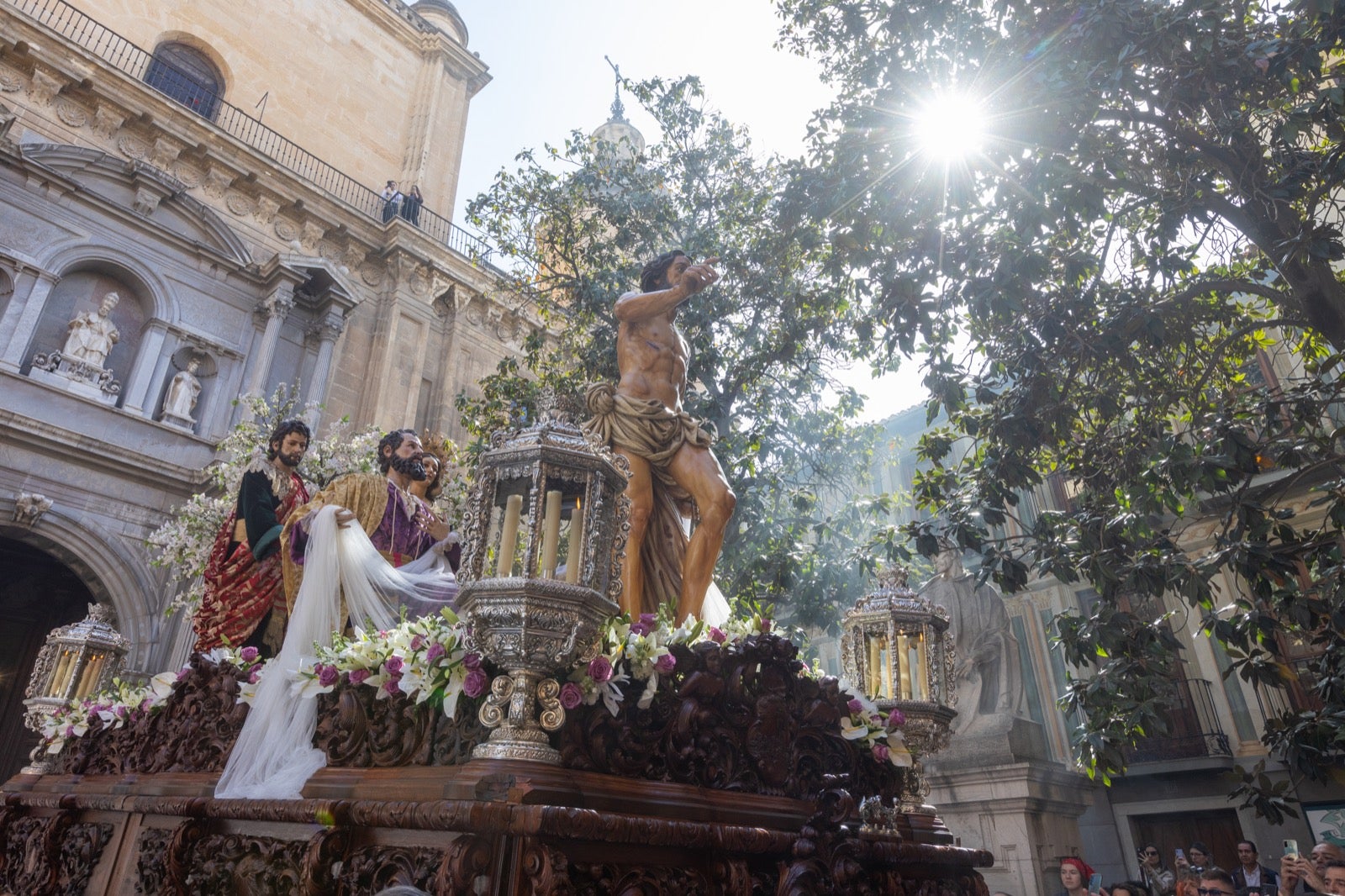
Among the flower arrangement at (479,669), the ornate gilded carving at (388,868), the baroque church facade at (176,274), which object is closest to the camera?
the ornate gilded carving at (388,868)

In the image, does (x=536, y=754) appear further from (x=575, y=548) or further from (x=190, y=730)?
Result: (x=190, y=730)

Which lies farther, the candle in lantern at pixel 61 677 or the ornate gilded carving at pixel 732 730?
the candle in lantern at pixel 61 677

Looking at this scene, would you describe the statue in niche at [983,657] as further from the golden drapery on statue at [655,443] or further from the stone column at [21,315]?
the stone column at [21,315]

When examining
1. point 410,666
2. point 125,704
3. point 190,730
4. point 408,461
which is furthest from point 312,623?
point 125,704

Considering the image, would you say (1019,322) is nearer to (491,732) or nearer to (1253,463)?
(1253,463)

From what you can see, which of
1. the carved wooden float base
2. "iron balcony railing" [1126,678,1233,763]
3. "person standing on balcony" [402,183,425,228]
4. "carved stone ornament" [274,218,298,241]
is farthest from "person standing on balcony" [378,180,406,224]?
"iron balcony railing" [1126,678,1233,763]

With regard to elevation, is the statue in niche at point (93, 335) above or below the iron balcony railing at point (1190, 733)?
above

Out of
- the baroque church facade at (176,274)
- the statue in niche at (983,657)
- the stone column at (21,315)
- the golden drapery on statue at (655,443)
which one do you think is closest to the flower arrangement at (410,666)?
the golden drapery on statue at (655,443)

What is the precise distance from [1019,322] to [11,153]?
44.2ft

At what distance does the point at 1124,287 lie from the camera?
7641mm

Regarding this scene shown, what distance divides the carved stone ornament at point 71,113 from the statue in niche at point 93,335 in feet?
8.93

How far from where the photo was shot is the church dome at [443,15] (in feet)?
69.5

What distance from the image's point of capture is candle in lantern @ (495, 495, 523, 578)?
9.16 ft

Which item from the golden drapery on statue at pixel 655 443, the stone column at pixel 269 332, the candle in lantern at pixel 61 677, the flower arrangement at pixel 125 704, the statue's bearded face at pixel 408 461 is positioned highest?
the stone column at pixel 269 332
